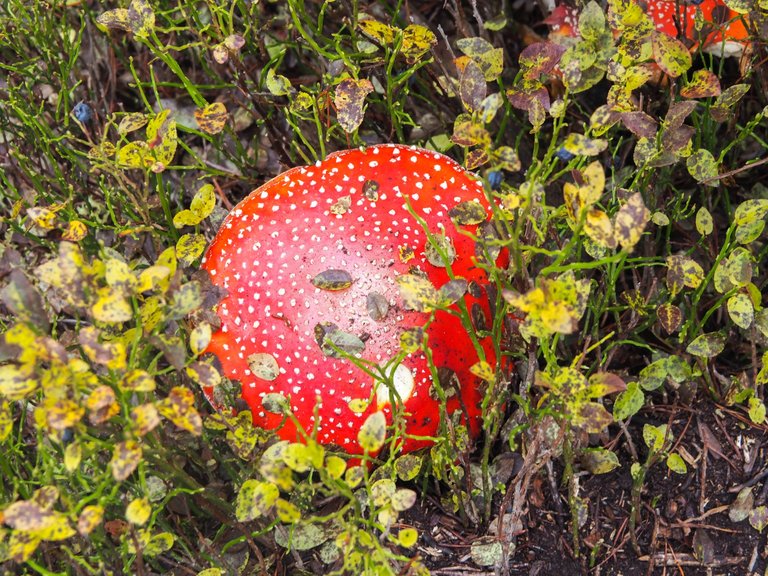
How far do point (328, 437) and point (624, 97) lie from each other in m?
1.01

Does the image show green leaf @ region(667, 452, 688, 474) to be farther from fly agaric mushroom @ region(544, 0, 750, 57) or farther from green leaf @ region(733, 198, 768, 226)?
fly agaric mushroom @ region(544, 0, 750, 57)

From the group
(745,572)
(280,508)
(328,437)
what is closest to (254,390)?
(328,437)

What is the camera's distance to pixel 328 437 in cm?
186

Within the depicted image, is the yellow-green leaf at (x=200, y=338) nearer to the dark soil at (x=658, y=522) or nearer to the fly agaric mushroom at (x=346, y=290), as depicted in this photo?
the fly agaric mushroom at (x=346, y=290)

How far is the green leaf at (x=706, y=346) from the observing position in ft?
6.03

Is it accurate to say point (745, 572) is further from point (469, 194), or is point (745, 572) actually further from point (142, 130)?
point (142, 130)

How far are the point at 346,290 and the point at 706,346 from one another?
2.74 feet

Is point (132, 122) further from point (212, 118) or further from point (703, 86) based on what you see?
point (703, 86)

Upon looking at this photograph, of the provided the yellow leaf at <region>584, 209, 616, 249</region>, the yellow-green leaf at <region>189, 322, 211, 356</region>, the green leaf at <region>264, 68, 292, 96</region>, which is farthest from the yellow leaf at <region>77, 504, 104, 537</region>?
the green leaf at <region>264, 68, 292, 96</region>

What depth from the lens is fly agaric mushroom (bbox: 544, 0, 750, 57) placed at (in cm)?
221

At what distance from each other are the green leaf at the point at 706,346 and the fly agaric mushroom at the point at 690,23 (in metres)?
0.83

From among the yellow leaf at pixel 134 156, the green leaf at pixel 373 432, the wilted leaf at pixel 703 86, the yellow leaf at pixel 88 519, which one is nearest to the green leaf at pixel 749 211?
the wilted leaf at pixel 703 86

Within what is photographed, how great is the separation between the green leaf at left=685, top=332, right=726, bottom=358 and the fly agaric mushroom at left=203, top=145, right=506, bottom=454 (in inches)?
18.2

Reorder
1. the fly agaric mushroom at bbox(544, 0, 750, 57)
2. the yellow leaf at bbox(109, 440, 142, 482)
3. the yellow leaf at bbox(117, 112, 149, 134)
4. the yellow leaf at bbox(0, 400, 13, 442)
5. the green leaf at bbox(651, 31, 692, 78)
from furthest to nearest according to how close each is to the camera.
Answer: the fly agaric mushroom at bbox(544, 0, 750, 57) < the yellow leaf at bbox(117, 112, 149, 134) < the green leaf at bbox(651, 31, 692, 78) < the yellow leaf at bbox(0, 400, 13, 442) < the yellow leaf at bbox(109, 440, 142, 482)
